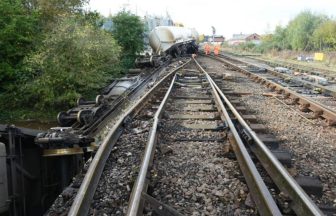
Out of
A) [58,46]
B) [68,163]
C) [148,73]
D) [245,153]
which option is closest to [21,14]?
[58,46]

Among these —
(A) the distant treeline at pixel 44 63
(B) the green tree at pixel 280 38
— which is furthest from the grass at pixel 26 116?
(B) the green tree at pixel 280 38

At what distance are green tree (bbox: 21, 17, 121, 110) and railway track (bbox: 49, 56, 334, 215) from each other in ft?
20.4

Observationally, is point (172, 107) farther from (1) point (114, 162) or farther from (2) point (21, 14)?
(2) point (21, 14)

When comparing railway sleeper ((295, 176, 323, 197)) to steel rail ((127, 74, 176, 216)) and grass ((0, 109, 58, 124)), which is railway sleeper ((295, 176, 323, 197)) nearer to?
steel rail ((127, 74, 176, 216))

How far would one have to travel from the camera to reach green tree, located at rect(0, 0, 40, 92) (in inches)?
Answer: 507

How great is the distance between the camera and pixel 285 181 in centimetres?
380

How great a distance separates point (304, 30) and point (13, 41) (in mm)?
49703

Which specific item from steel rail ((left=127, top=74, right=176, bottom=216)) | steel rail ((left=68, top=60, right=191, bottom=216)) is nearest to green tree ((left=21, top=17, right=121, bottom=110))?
steel rail ((left=68, top=60, right=191, bottom=216))

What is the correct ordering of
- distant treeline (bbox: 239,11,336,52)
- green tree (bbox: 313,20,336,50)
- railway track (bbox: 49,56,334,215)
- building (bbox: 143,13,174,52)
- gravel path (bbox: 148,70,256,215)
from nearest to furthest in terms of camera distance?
1. railway track (bbox: 49,56,334,215)
2. gravel path (bbox: 148,70,256,215)
3. building (bbox: 143,13,174,52)
4. green tree (bbox: 313,20,336,50)
5. distant treeline (bbox: 239,11,336,52)

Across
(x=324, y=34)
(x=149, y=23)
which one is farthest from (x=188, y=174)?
(x=324, y=34)

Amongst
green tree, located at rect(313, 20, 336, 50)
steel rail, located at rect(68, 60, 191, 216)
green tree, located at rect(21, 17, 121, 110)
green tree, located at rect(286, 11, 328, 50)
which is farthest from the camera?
green tree, located at rect(286, 11, 328, 50)

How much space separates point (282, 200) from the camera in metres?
3.60

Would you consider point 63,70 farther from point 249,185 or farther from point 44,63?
point 249,185

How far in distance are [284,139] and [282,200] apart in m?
2.66
